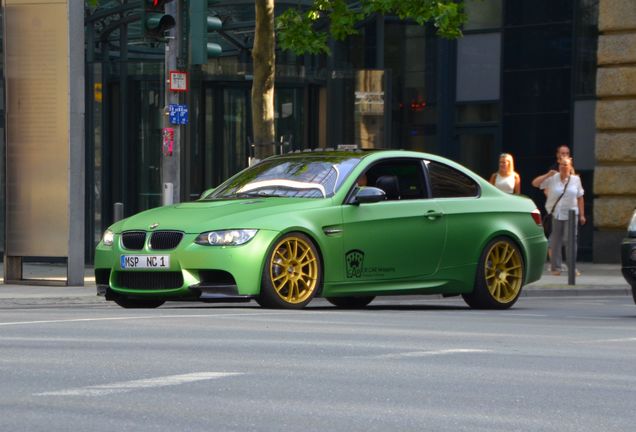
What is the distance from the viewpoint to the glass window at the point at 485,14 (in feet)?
88.1

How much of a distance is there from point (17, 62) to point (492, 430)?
12.5 m

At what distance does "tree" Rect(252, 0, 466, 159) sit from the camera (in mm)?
19062

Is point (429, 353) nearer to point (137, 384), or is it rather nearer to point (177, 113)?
point (137, 384)

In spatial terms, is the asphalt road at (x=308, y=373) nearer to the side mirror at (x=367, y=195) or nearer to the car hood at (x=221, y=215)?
the car hood at (x=221, y=215)

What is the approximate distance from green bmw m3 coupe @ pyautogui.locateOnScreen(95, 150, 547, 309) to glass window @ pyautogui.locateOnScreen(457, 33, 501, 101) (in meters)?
12.0

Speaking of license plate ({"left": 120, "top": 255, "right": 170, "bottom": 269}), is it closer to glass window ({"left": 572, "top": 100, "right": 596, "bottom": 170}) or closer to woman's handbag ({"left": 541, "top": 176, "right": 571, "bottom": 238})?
woman's handbag ({"left": 541, "top": 176, "right": 571, "bottom": 238})

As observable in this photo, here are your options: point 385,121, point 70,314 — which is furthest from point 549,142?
point 70,314

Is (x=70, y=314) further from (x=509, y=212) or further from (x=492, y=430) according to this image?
(x=492, y=430)

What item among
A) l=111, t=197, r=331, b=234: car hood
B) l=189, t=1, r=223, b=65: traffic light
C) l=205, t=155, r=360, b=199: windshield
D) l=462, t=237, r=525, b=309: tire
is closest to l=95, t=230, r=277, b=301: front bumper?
l=111, t=197, r=331, b=234: car hood

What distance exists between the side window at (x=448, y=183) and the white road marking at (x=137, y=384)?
6.67 metres

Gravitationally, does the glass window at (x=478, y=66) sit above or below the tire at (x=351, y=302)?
above

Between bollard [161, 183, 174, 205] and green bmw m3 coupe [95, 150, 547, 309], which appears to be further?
bollard [161, 183, 174, 205]

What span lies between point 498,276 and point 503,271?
2.7 inches

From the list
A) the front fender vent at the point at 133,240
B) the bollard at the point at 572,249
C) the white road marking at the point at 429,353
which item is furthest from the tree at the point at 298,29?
the white road marking at the point at 429,353
